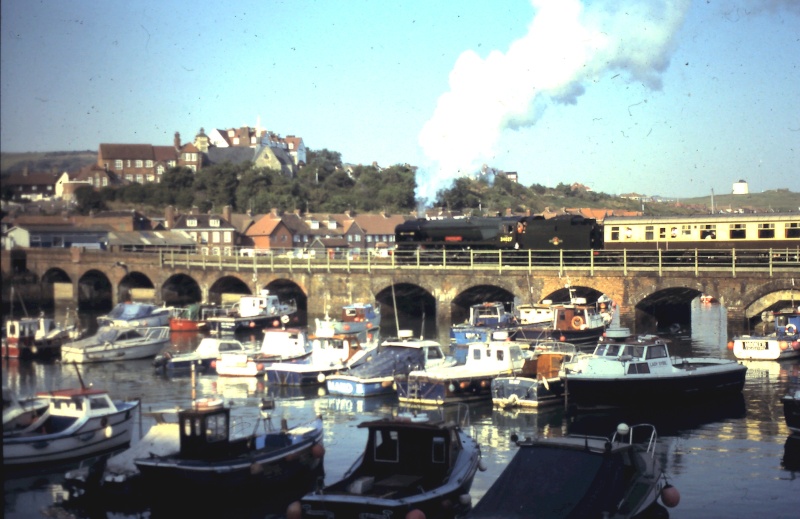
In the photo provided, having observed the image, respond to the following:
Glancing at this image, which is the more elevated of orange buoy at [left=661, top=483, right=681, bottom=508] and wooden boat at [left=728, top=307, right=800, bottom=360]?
wooden boat at [left=728, top=307, right=800, bottom=360]

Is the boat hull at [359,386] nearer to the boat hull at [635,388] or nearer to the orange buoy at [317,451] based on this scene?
the boat hull at [635,388]

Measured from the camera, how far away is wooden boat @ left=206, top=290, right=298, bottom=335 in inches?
2286

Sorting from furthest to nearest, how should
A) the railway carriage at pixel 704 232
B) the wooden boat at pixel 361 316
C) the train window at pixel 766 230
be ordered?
the wooden boat at pixel 361 316
the train window at pixel 766 230
the railway carriage at pixel 704 232

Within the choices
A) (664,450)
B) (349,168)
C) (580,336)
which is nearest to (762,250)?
(580,336)

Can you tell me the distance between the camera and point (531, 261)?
191 feet

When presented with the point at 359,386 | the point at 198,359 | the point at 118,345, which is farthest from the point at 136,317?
the point at 359,386

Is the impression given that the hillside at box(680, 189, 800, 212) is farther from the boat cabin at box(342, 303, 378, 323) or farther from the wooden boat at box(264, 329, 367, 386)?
the wooden boat at box(264, 329, 367, 386)

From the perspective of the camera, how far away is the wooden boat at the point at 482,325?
44566mm

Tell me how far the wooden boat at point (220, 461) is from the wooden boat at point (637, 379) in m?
11.1

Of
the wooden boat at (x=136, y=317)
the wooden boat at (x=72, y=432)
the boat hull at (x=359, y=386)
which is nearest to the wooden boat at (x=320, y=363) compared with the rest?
the boat hull at (x=359, y=386)

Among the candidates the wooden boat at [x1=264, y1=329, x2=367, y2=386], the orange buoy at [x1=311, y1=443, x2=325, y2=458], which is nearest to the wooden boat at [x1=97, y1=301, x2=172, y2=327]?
the wooden boat at [x1=264, y1=329, x2=367, y2=386]

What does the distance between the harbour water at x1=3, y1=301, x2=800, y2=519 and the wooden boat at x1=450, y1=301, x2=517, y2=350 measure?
8577mm

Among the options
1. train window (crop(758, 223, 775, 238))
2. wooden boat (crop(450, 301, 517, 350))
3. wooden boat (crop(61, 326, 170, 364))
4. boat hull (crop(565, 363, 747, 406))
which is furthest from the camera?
train window (crop(758, 223, 775, 238))

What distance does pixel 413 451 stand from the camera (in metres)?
21.1
